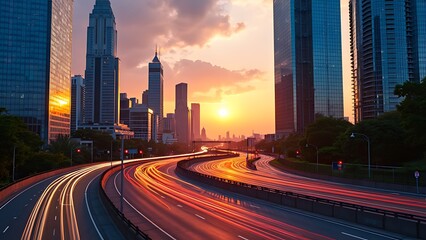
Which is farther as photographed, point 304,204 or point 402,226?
point 304,204

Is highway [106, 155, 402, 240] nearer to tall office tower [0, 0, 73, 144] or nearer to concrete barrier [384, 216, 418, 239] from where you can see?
concrete barrier [384, 216, 418, 239]

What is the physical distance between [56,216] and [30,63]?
156 metres

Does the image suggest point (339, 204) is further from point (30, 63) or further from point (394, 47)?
point (394, 47)

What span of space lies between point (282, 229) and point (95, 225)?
665 inches

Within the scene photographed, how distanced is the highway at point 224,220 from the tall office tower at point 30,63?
140692mm

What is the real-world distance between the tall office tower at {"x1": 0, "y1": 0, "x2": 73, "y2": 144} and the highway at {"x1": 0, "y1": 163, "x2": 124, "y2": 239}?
A: 125591mm

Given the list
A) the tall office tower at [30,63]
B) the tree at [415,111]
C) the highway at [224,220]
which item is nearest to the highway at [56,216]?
the highway at [224,220]

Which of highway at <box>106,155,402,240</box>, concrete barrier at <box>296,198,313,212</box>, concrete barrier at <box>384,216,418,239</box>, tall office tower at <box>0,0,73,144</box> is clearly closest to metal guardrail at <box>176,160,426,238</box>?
concrete barrier at <box>384,216,418,239</box>

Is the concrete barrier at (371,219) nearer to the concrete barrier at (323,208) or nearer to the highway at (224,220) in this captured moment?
the highway at (224,220)

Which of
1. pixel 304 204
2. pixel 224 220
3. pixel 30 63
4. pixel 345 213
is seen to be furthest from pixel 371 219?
pixel 30 63

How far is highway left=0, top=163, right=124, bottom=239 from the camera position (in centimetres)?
2816

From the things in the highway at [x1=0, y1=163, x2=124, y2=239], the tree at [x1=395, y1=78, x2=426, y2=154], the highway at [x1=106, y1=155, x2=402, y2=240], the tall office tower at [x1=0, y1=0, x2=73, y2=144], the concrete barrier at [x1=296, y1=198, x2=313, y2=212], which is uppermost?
the tall office tower at [x1=0, y1=0, x2=73, y2=144]

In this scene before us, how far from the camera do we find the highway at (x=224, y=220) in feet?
82.7

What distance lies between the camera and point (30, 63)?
167m
